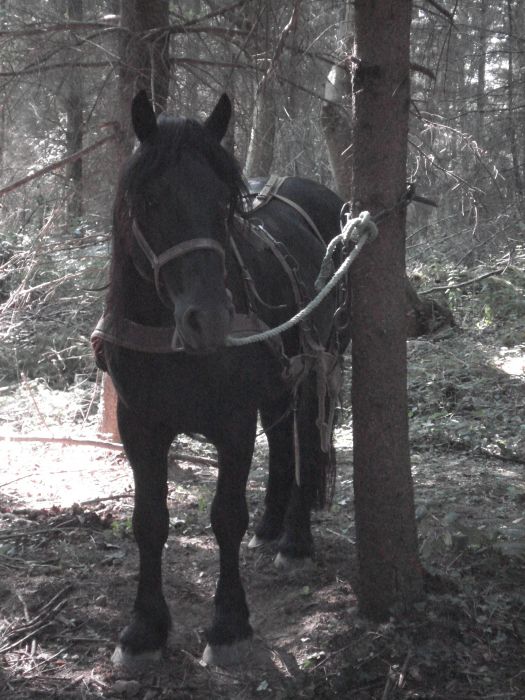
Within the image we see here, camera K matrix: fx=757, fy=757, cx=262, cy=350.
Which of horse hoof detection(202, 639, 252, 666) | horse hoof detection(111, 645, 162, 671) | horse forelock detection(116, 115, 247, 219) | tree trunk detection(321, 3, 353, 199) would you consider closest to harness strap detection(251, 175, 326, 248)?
horse forelock detection(116, 115, 247, 219)

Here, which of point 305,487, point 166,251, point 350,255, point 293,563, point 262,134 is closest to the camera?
point 166,251

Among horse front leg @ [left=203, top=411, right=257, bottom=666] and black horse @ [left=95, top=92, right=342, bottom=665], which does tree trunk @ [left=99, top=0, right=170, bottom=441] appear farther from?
horse front leg @ [left=203, top=411, right=257, bottom=666]

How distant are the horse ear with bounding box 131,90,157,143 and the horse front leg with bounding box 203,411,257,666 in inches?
48.0

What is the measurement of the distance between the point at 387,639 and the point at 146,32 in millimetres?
4085

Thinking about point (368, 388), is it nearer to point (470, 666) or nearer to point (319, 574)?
point (470, 666)

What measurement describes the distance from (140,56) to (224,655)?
4.01 meters

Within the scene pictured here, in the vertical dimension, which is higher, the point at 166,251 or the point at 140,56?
the point at 140,56

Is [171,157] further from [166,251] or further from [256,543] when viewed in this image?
[256,543]

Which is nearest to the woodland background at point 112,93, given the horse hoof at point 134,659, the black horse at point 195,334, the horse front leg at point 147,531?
the black horse at point 195,334

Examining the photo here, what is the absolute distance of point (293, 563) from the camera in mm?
4160

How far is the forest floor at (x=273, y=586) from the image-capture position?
280 cm

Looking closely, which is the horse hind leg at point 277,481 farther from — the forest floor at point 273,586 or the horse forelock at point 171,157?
the horse forelock at point 171,157

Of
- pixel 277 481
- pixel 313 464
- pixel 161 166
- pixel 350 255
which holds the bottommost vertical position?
pixel 277 481

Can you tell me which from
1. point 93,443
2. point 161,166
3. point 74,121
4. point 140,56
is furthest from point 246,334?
point 74,121
